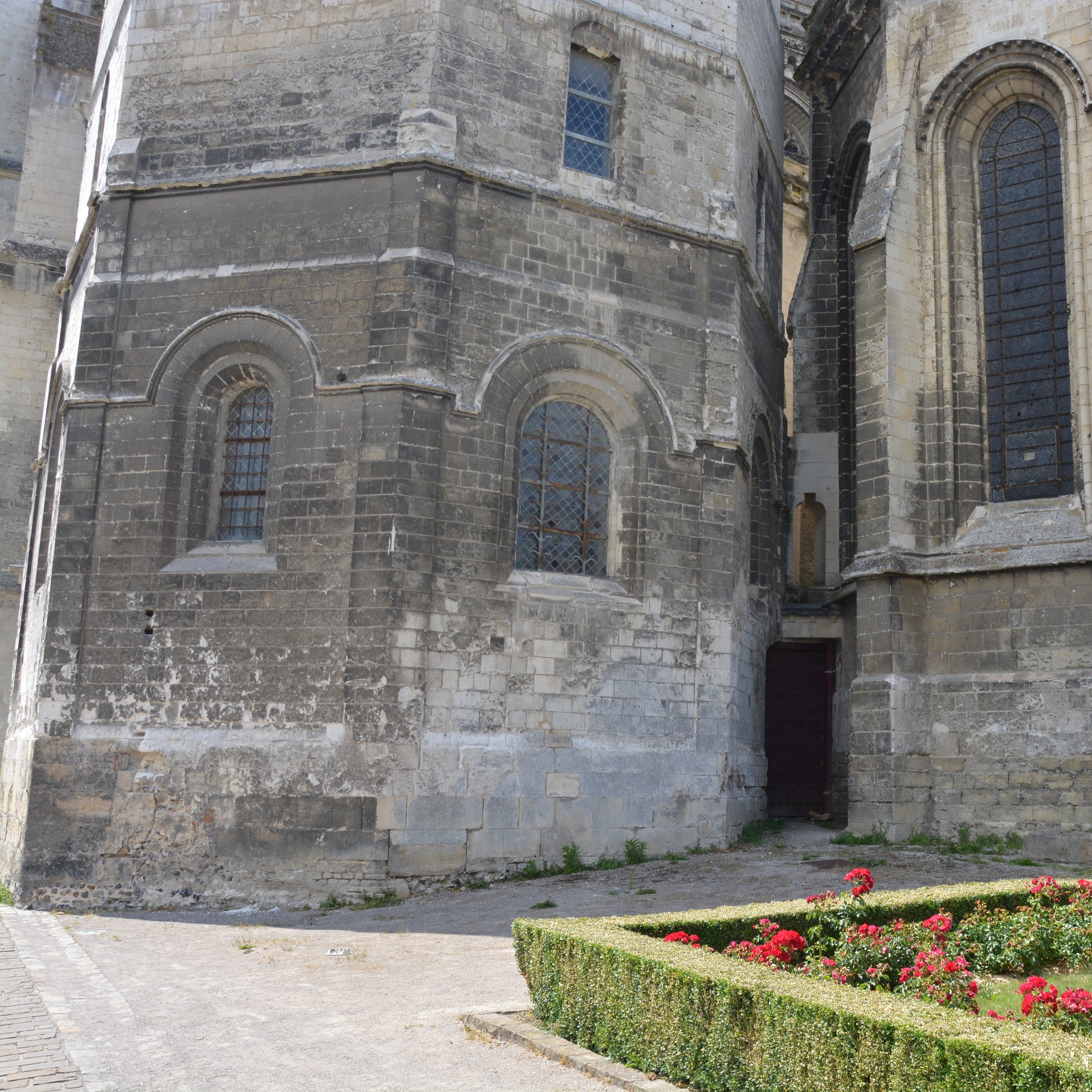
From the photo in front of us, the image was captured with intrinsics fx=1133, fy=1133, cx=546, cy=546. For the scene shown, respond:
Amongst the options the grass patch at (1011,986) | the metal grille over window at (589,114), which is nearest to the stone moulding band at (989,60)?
the metal grille over window at (589,114)

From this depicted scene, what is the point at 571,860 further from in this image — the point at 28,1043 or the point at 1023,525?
the point at 1023,525

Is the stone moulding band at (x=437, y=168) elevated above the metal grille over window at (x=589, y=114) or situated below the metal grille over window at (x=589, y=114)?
below

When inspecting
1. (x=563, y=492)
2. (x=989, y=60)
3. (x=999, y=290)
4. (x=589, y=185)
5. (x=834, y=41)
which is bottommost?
(x=563, y=492)

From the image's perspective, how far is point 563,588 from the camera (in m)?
12.8

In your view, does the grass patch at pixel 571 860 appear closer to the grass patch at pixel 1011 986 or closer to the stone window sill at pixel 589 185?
the grass patch at pixel 1011 986

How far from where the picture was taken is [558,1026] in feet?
21.3

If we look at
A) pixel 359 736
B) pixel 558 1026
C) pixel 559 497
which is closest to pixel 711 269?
pixel 559 497

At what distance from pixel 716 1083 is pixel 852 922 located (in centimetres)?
244

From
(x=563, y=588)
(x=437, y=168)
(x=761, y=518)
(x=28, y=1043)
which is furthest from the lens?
(x=761, y=518)

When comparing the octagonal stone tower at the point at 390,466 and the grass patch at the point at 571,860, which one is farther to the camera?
the grass patch at the point at 571,860

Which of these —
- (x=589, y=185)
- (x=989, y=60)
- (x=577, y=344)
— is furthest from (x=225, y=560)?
(x=989, y=60)

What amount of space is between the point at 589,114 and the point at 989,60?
5.35 metres

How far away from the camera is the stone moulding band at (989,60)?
14.0m

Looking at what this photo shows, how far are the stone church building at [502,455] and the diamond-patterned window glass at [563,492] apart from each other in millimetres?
41
